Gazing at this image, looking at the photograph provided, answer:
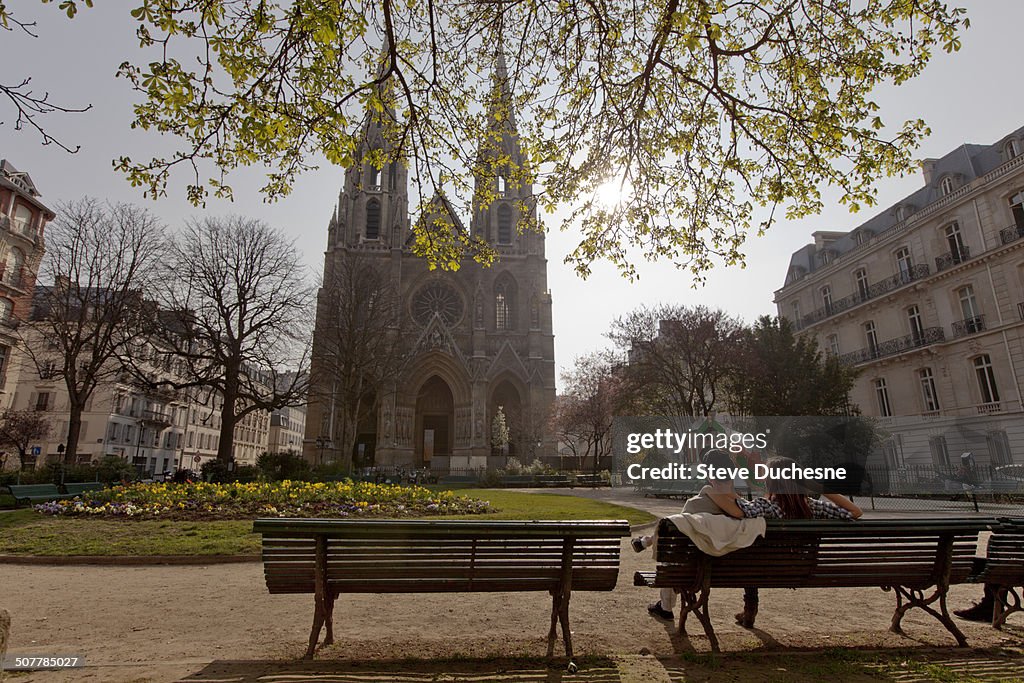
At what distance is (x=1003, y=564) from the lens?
470cm

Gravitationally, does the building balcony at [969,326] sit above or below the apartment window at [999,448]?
above

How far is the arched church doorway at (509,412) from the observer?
40156mm

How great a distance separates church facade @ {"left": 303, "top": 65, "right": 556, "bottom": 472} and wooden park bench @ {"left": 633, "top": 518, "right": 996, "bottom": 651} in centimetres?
3221

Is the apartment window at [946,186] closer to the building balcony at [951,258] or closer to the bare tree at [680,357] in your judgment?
the building balcony at [951,258]

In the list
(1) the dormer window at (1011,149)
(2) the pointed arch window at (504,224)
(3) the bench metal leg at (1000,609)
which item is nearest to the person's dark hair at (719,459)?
(3) the bench metal leg at (1000,609)

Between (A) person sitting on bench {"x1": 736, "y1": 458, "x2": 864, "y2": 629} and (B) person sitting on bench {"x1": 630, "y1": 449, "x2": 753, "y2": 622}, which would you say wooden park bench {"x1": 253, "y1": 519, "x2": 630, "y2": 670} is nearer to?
(B) person sitting on bench {"x1": 630, "y1": 449, "x2": 753, "y2": 622}

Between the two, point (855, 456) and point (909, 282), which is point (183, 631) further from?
point (909, 282)

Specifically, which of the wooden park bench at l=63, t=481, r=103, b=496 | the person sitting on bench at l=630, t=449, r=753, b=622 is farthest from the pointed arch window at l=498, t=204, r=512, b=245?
the person sitting on bench at l=630, t=449, r=753, b=622

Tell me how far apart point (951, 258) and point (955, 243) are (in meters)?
0.74

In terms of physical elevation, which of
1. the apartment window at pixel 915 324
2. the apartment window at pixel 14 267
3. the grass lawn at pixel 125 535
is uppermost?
the apartment window at pixel 14 267

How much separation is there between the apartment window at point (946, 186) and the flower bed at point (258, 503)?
26989 mm

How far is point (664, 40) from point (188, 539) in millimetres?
10121

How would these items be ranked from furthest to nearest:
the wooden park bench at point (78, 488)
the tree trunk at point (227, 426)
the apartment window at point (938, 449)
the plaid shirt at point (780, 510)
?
the apartment window at point (938, 449)
the tree trunk at point (227, 426)
the wooden park bench at point (78, 488)
the plaid shirt at point (780, 510)

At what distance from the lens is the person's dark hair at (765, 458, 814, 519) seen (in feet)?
16.0
